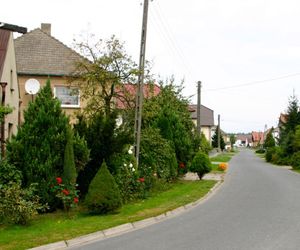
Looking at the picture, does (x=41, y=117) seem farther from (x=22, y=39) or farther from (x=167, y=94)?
(x=22, y=39)

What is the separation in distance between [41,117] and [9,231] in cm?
369

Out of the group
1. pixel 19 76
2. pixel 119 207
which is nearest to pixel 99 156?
pixel 119 207

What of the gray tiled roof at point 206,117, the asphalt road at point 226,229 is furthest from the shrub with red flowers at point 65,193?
the gray tiled roof at point 206,117

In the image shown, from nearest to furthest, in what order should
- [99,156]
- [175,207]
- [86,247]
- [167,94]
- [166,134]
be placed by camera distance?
[86,247], [175,207], [99,156], [166,134], [167,94]

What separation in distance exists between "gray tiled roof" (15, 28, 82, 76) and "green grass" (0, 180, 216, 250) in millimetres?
17983

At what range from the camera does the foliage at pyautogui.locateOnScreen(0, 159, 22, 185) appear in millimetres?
12500

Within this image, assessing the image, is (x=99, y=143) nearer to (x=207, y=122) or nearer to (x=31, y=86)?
(x=31, y=86)

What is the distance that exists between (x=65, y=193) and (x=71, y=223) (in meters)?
1.39

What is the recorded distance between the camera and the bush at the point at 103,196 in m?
12.8

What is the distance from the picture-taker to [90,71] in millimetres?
21406

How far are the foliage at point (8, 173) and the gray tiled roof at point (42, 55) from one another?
19212 millimetres

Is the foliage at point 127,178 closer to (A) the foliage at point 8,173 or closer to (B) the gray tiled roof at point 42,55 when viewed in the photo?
(A) the foliage at point 8,173

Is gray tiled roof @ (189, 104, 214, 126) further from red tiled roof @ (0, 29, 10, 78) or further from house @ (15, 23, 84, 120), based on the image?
red tiled roof @ (0, 29, 10, 78)

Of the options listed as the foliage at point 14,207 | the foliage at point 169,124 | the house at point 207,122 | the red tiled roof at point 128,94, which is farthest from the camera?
the house at point 207,122
